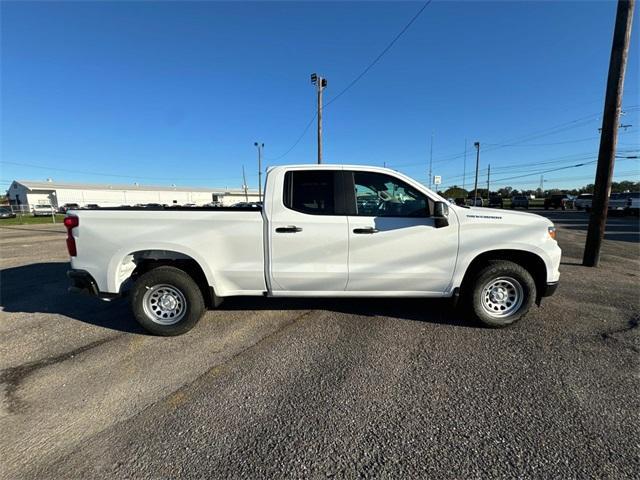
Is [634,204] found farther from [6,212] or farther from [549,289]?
[6,212]

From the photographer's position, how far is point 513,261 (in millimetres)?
4004

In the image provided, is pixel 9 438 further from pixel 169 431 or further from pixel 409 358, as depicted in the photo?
pixel 409 358

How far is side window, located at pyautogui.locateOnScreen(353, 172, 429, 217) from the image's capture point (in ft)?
12.3

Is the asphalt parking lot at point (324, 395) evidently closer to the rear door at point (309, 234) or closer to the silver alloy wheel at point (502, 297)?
the silver alloy wheel at point (502, 297)

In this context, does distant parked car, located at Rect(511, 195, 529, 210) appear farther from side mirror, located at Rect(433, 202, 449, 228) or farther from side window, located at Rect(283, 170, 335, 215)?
side window, located at Rect(283, 170, 335, 215)

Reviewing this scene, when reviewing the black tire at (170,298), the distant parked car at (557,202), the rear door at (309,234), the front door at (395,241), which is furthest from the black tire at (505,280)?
the distant parked car at (557,202)

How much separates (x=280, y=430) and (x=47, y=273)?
736cm

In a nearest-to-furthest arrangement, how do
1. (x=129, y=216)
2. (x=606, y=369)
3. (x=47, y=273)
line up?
(x=606, y=369) < (x=129, y=216) < (x=47, y=273)

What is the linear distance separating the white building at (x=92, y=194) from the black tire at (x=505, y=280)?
152 ft

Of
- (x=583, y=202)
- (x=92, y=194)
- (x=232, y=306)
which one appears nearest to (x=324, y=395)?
(x=232, y=306)

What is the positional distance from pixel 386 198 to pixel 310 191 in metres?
0.91

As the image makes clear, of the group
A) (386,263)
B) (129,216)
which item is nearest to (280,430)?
(386,263)

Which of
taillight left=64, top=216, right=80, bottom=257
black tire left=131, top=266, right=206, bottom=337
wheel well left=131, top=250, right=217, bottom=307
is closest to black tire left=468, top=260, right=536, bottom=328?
wheel well left=131, top=250, right=217, bottom=307

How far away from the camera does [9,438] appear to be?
2197 millimetres
